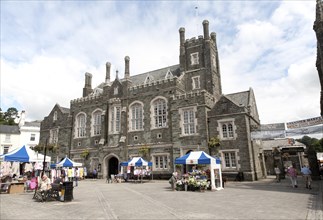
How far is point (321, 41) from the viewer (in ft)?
59.8

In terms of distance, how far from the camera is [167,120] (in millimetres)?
29062

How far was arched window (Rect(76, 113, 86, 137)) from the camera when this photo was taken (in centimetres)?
3716

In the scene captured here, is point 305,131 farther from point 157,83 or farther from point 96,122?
point 96,122

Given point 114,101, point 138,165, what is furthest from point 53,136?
point 138,165

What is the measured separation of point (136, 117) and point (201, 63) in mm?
11507

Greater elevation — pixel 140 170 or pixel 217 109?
pixel 217 109

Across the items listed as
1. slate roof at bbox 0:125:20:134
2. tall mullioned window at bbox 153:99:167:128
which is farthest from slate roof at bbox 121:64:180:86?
slate roof at bbox 0:125:20:134

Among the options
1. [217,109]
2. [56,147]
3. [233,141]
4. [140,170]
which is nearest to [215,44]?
[217,109]

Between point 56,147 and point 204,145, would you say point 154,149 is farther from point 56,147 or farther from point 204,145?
point 56,147

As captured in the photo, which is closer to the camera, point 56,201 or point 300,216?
point 300,216

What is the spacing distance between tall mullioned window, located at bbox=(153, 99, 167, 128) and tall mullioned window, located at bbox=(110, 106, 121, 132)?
592 centimetres

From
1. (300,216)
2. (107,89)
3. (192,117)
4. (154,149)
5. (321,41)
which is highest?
(107,89)

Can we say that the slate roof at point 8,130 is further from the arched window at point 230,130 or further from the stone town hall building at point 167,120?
the arched window at point 230,130

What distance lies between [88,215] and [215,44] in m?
31.7
